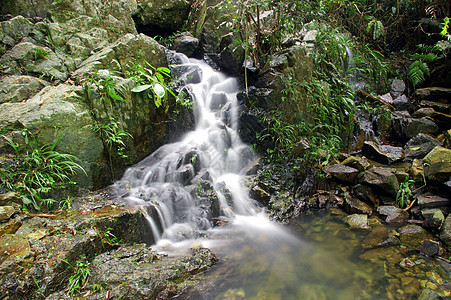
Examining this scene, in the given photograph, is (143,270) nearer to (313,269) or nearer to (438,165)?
Answer: (313,269)

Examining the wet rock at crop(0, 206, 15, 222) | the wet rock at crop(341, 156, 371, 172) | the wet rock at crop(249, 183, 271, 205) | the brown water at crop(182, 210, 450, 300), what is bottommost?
the brown water at crop(182, 210, 450, 300)

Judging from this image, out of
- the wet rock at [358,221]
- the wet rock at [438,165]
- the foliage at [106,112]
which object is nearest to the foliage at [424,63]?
the wet rock at [438,165]

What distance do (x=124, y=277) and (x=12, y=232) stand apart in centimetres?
149

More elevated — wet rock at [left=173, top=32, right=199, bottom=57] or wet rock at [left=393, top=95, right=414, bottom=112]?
wet rock at [left=173, top=32, right=199, bottom=57]

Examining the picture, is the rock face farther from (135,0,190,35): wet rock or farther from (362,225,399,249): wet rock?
(362,225,399,249): wet rock

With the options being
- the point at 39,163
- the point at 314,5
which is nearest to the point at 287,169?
the point at 39,163

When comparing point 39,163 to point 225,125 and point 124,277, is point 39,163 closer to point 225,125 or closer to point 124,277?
point 124,277

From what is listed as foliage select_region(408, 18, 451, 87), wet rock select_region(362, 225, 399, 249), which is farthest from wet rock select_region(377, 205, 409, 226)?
foliage select_region(408, 18, 451, 87)

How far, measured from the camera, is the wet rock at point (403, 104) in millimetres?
7898

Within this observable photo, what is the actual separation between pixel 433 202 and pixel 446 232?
0.84 metres

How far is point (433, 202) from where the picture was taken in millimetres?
4328

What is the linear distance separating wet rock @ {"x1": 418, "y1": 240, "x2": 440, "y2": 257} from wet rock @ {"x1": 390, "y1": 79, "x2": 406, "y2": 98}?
21.9 ft

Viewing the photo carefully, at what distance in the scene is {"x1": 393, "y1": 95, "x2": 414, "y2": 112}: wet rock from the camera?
7898mm

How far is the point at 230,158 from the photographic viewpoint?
6074 mm
